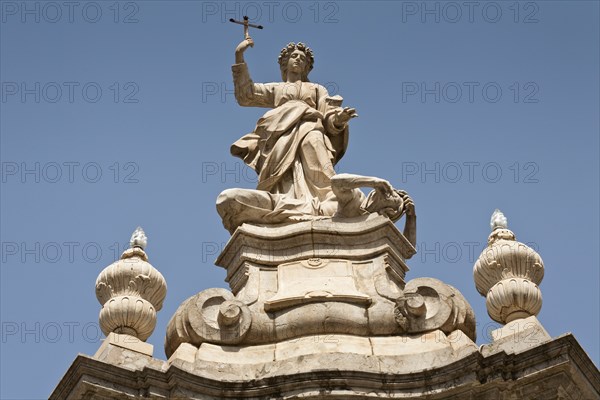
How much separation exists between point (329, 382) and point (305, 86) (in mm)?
6452

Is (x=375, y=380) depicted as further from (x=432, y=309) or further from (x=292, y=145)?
(x=292, y=145)

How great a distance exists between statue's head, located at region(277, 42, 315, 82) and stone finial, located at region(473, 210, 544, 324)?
445 cm

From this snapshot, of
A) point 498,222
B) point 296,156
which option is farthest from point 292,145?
point 498,222

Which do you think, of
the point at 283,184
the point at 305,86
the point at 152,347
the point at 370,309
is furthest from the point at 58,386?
the point at 305,86

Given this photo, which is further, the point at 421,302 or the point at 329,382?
the point at 421,302

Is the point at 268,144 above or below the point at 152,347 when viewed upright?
above

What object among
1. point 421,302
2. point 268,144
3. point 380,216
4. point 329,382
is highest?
point 268,144

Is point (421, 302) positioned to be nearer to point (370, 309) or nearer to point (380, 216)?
point (370, 309)

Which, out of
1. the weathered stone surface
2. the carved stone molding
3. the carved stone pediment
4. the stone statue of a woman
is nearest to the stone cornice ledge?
the weathered stone surface

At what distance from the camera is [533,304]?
Answer: 19.1m

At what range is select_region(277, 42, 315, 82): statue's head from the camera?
22734mm

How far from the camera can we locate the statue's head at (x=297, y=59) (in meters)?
22.7

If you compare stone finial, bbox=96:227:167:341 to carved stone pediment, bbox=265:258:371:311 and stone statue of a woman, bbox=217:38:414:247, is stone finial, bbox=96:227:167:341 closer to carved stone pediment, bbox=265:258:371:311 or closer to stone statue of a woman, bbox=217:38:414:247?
carved stone pediment, bbox=265:258:371:311

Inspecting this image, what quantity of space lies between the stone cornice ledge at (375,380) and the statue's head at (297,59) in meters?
6.60
